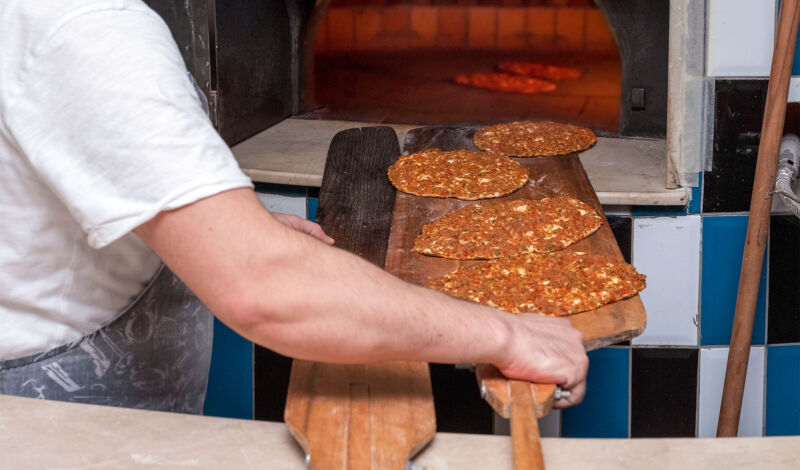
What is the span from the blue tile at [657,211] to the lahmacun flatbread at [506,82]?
794mm

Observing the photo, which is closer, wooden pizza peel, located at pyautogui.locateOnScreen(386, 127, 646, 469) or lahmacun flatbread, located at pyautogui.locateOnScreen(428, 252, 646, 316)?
wooden pizza peel, located at pyautogui.locateOnScreen(386, 127, 646, 469)

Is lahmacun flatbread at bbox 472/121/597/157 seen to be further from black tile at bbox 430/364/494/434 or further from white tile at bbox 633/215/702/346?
black tile at bbox 430/364/494/434

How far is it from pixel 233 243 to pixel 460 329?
26 centimetres

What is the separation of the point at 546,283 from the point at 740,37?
0.99 metres

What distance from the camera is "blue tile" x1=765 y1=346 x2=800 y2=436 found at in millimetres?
2025

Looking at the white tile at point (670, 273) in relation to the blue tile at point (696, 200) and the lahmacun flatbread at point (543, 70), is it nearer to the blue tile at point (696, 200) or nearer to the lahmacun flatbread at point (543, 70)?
the blue tile at point (696, 200)

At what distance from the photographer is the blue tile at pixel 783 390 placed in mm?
2025

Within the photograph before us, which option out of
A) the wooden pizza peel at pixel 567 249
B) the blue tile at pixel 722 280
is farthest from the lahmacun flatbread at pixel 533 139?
the blue tile at pixel 722 280

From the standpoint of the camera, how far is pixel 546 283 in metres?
1.22

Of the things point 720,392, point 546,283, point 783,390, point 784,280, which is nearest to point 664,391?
point 720,392

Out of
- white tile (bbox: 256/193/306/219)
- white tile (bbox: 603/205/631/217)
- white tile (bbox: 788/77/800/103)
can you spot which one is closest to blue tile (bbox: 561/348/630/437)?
white tile (bbox: 603/205/631/217)

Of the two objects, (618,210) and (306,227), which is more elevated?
(306,227)

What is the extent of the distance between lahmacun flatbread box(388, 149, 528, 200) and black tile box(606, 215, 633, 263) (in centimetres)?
34

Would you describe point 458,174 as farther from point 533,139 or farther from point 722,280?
point 722,280
